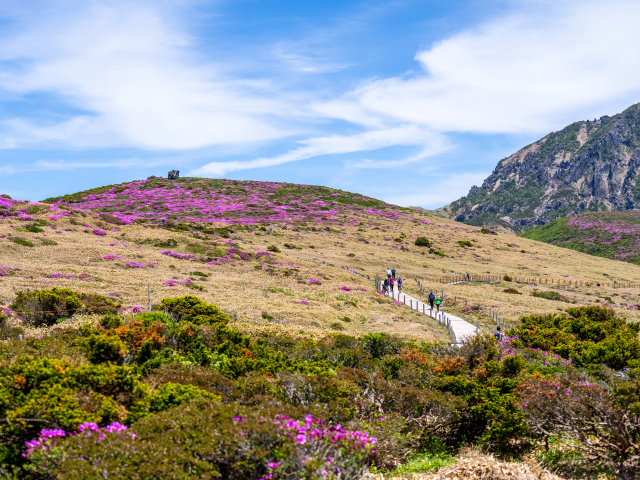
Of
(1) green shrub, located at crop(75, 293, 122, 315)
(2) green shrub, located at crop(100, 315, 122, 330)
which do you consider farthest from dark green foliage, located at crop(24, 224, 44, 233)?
(2) green shrub, located at crop(100, 315, 122, 330)

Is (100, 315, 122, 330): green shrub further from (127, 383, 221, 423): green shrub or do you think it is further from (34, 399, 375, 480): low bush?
(34, 399, 375, 480): low bush

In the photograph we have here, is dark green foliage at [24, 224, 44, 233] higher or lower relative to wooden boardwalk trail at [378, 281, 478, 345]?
higher

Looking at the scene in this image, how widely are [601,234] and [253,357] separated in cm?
11842

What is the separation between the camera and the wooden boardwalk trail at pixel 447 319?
21.3 meters

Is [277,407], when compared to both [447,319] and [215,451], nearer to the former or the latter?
[215,451]

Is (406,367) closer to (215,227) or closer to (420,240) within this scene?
(215,227)

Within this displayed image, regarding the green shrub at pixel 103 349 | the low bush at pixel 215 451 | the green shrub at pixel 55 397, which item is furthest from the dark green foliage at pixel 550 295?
the green shrub at pixel 55 397

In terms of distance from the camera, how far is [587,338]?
16938 millimetres

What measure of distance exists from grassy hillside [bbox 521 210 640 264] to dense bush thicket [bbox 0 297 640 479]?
95.0 metres

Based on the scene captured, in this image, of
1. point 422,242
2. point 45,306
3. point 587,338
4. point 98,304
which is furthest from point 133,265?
point 422,242

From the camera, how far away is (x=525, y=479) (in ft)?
19.4

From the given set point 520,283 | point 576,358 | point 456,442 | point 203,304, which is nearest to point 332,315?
point 203,304

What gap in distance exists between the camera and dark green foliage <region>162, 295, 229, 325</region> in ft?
53.8

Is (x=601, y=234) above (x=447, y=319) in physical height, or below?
above
